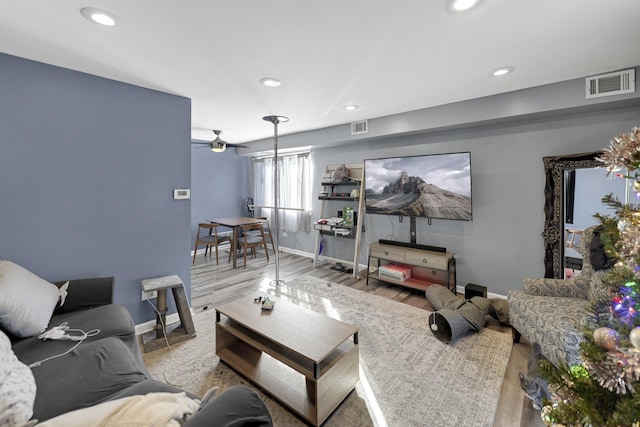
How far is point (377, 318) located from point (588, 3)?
2.70 meters

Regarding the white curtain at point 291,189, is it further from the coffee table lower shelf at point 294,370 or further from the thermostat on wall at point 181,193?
the coffee table lower shelf at point 294,370

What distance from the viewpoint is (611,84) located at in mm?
2176

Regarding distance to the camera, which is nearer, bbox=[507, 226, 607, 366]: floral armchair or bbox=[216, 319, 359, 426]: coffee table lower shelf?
bbox=[216, 319, 359, 426]: coffee table lower shelf

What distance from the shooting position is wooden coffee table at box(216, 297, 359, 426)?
1.52 metres

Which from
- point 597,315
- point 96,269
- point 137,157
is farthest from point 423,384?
point 137,157

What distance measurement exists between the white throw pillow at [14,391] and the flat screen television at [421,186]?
341 cm

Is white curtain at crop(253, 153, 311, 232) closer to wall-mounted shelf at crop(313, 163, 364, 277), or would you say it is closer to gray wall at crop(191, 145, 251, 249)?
wall-mounted shelf at crop(313, 163, 364, 277)

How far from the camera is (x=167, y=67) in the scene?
209 centimetres

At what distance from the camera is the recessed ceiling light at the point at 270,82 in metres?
2.35

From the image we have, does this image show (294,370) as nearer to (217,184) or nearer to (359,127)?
(359,127)

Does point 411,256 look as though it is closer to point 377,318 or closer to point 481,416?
point 377,318

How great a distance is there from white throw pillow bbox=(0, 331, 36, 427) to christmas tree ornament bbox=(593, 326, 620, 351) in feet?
6.13

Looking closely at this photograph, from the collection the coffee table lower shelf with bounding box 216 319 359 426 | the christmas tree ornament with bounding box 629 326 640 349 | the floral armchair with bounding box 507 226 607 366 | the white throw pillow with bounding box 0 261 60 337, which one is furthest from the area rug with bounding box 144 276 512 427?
the christmas tree ornament with bounding box 629 326 640 349

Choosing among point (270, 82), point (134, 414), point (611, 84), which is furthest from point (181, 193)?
point (611, 84)
